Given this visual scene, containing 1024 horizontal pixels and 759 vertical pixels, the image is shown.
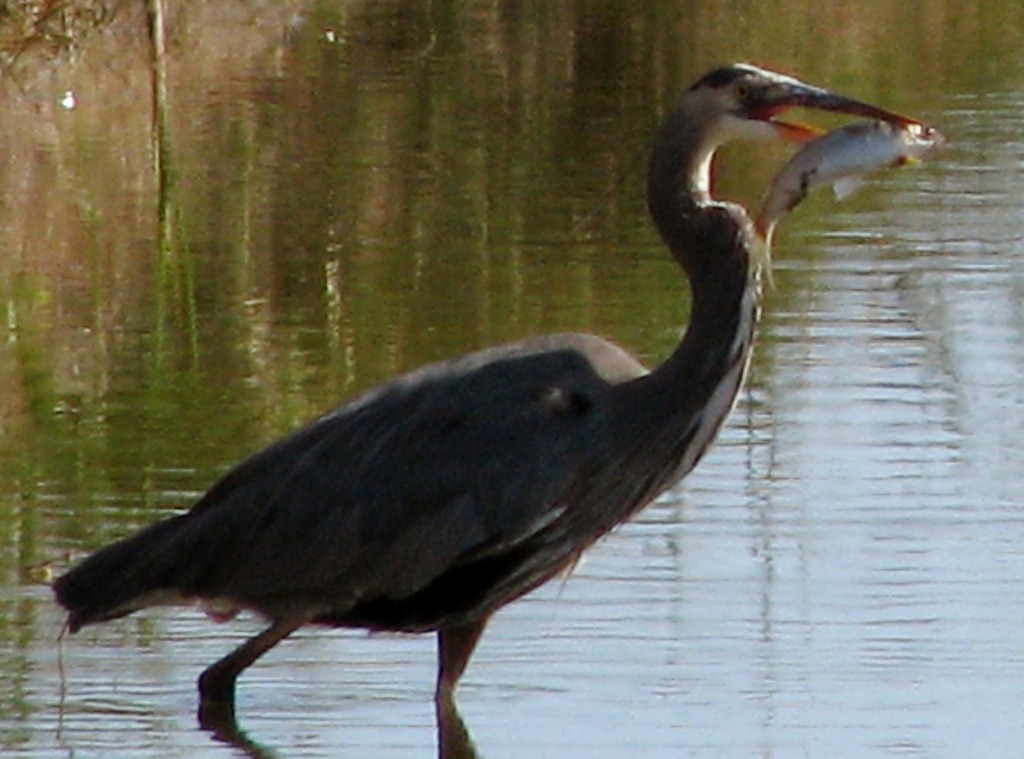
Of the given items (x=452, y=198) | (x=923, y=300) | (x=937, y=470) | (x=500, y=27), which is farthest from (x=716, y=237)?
(x=500, y=27)

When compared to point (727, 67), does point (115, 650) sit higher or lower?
lower

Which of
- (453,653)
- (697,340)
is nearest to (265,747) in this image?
(453,653)

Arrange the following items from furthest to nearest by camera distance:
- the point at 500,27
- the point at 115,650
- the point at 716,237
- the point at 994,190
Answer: the point at 500,27, the point at 994,190, the point at 115,650, the point at 716,237

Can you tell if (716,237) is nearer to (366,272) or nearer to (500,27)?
(366,272)

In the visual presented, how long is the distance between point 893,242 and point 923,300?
1.32m

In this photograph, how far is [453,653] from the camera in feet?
23.3

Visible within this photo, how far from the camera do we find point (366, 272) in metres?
12.1

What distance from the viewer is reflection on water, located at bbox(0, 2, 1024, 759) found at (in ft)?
23.7

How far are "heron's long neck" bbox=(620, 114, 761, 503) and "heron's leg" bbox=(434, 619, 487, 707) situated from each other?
0.52m

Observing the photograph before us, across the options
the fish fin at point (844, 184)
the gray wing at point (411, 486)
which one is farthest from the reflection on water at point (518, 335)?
the fish fin at point (844, 184)

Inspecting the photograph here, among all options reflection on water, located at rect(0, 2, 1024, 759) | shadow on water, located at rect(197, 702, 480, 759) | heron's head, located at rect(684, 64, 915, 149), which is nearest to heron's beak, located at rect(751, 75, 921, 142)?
heron's head, located at rect(684, 64, 915, 149)

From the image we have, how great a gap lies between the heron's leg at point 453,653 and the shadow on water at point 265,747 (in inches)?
1.5

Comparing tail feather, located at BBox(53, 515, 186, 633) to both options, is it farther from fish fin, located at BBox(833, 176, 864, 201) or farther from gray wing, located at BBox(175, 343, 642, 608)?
fish fin, located at BBox(833, 176, 864, 201)

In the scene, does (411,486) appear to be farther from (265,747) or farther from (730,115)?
(730,115)
